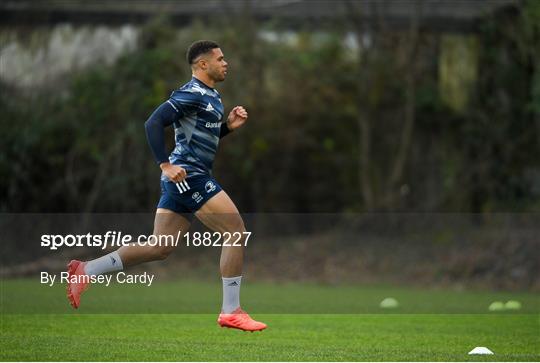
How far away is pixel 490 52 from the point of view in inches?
907

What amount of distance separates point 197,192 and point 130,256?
0.85 metres

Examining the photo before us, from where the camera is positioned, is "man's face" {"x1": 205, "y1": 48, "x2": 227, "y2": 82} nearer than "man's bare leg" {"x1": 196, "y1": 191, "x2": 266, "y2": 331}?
No

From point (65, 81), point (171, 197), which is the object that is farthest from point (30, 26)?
point (171, 197)

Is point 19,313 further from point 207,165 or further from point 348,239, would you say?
point 348,239

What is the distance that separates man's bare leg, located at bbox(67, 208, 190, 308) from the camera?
8.67 m

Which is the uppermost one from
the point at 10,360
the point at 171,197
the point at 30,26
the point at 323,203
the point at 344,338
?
the point at 30,26

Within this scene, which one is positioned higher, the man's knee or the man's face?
the man's face

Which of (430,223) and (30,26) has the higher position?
(30,26)

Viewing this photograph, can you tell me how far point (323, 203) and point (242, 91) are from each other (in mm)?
3485

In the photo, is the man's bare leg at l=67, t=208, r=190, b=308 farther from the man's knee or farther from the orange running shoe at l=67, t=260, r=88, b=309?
the man's knee

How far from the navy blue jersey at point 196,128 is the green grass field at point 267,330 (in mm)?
1586
